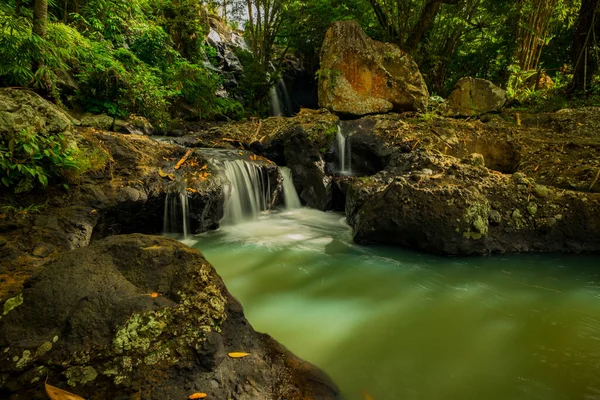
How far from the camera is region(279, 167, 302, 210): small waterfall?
22.3 feet

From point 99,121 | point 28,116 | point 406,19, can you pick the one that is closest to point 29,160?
point 28,116

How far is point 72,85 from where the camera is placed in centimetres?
668

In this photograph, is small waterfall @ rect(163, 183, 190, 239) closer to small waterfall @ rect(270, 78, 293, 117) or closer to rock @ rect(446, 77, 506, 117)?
rock @ rect(446, 77, 506, 117)

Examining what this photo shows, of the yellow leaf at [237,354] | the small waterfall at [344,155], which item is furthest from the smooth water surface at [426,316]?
the small waterfall at [344,155]

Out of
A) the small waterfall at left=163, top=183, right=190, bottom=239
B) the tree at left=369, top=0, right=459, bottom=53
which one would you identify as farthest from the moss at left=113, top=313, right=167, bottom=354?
the tree at left=369, top=0, right=459, bottom=53

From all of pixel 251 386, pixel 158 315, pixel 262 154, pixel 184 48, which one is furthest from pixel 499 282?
pixel 184 48

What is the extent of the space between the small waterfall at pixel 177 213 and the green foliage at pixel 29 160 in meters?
1.53

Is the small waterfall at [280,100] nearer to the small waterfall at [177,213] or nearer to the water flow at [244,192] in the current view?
the water flow at [244,192]

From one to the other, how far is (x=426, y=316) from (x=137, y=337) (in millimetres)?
2296

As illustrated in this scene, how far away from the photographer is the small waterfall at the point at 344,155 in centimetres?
711

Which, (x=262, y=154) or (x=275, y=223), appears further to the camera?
(x=262, y=154)

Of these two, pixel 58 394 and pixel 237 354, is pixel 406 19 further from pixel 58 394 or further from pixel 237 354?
pixel 58 394

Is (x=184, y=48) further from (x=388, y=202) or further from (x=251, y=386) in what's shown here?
(x=251, y=386)

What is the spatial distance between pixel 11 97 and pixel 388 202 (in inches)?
179
